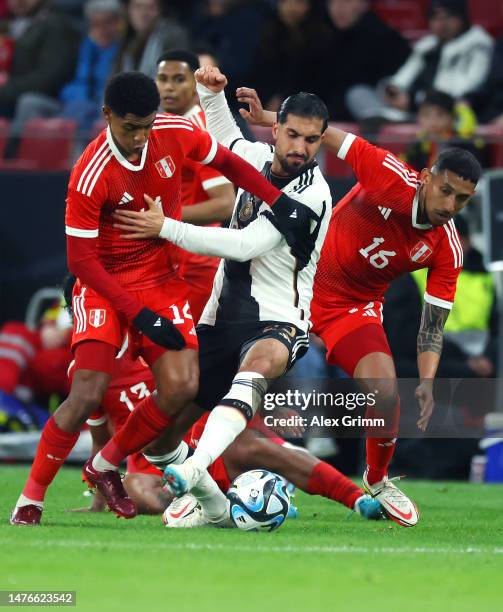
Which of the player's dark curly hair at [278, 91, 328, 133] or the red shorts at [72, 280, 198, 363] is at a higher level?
the player's dark curly hair at [278, 91, 328, 133]

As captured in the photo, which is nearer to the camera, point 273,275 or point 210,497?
point 210,497

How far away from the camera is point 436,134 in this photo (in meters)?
12.4

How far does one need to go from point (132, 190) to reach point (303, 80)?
714cm

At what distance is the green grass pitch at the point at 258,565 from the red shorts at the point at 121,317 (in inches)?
37.3

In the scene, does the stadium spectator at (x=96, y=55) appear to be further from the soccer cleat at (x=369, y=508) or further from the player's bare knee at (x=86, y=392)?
the player's bare knee at (x=86, y=392)

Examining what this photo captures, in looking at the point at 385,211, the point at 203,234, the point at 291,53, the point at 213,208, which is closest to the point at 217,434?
the point at 203,234

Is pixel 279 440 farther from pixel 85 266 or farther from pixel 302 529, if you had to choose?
pixel 85 266

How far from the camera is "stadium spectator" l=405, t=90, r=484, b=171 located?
39.9 ft

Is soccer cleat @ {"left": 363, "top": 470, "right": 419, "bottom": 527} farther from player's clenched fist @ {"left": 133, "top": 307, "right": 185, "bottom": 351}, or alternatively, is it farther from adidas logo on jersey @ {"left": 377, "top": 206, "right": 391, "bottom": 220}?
player's clenched fist @ {"left": 133, "top": 307, "right": 185, "bottom": 351}

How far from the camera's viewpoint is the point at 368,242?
8664 millimetres

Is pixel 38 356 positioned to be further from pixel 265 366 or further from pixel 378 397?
pixel 265 366

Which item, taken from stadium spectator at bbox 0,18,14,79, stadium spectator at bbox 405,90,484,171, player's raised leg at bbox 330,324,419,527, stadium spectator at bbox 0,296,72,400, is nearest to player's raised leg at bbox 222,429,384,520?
player's raised leg at bbox 330,324,419,527

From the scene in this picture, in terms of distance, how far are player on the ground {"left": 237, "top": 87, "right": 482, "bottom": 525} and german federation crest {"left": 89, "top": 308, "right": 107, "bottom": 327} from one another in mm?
1552

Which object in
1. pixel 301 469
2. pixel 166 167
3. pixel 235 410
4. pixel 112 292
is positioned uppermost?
pixel 166 167
